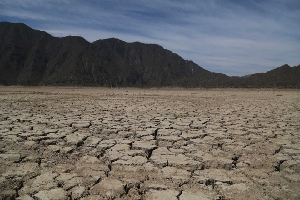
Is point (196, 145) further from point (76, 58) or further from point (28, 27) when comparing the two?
point (28, 27)

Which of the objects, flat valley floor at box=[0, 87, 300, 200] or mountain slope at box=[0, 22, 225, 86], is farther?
mountain slope at box=[0, 22, 225, 86]

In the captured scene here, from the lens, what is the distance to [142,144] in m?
2.56

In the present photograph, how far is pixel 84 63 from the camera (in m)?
60.9

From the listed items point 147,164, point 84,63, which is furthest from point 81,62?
point 147,164

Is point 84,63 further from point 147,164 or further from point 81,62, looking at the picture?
point 147,164

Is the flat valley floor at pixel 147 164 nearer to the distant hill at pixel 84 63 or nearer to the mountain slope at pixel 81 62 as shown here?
the distant hill at pixel 84 63

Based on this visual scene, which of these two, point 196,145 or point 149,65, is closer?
point 196,145

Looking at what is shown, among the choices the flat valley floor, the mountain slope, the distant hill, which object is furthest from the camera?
the mountain slope

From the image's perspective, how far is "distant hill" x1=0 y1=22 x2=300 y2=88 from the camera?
5453 cm

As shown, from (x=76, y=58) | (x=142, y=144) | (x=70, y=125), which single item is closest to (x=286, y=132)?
(x=142, y=144)

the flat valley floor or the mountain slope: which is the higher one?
the mountain slope

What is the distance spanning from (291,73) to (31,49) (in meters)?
80.1

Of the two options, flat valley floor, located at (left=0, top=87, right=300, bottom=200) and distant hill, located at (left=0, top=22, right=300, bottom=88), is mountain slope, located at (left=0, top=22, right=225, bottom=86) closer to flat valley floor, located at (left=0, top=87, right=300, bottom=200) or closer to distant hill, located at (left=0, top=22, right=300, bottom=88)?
distant hill, located at (left=0, top=22, right=300, bottom=88)

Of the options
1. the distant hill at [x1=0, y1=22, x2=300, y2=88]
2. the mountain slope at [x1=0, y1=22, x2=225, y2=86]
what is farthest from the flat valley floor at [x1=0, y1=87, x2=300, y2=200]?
the mountain slope at [x1=0, y1=22, x2=225, y2=86]
